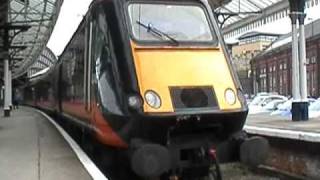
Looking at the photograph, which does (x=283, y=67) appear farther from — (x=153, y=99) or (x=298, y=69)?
(x=153, y=99)

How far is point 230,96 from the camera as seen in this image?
350 inches

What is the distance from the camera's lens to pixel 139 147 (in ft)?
27.1

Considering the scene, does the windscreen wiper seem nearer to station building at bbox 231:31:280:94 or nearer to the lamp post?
the lamp post

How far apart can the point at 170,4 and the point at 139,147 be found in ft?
8.36

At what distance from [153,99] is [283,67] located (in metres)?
66.6

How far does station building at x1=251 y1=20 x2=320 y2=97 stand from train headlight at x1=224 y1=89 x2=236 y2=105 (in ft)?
173

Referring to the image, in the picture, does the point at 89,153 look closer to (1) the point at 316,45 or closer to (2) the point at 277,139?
(2) the point at 277,139

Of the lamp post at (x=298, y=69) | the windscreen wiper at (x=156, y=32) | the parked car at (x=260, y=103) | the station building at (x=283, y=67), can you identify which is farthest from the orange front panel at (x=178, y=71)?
the station building at (x=283, y=67)

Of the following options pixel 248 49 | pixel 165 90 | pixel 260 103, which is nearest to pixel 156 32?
pixel 165 90

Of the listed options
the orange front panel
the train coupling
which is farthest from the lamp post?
the orange front panel

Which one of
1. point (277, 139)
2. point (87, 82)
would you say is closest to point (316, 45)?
point (277, 139)

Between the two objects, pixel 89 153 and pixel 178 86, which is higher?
pixel 178 86

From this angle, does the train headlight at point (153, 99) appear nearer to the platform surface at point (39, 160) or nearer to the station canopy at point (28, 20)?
the platform surface at point (39, 160)

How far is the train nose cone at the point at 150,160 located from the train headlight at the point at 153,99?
58 cm
